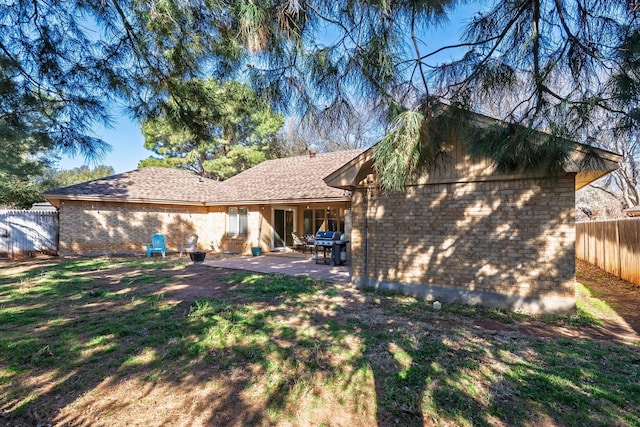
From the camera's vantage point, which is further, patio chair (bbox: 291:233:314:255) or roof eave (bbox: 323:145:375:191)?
patio chair (bbox: 291:233:314:255)

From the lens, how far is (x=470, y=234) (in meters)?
6.46

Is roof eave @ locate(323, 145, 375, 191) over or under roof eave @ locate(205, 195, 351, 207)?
over

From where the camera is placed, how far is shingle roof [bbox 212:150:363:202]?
13.8 meters

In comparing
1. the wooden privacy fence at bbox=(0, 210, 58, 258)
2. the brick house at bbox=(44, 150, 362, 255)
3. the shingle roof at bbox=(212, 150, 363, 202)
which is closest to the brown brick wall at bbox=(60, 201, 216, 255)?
the brick house at bbox=(44, 150, 362, 255)

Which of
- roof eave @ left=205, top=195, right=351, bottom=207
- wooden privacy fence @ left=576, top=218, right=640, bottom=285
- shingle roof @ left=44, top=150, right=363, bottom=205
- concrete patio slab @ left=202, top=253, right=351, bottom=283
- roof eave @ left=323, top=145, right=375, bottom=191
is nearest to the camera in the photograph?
roof eave @ left=323, top=145, right=375, bottom=191

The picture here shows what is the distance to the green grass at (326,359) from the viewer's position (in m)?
2.92

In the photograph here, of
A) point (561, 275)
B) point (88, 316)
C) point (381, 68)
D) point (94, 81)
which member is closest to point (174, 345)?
point (88, 316)

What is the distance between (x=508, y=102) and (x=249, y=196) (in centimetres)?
1260

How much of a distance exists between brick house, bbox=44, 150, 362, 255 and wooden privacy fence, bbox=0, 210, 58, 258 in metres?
0.83

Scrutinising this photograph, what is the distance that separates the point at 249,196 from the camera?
15.1 m

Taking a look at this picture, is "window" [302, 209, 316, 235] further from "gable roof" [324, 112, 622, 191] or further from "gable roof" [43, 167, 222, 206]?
"gable roof" [324, 112, 622, 191]

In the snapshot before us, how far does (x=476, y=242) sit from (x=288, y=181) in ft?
35.4

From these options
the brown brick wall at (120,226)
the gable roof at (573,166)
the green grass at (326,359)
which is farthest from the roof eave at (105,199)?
the gable roof at (573,166)

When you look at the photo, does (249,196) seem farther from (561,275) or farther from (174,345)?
(561,275)
